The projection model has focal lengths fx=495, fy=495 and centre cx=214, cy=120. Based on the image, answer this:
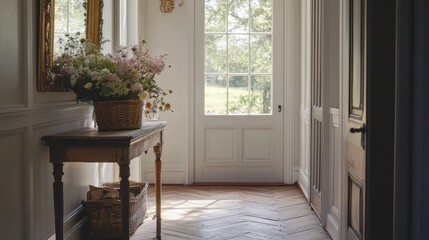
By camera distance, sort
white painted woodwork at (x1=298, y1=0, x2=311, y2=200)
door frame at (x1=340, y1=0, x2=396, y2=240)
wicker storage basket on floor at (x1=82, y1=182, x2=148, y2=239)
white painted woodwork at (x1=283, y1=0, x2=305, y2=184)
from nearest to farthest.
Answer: door frame at (x1=340, y1=0, x2=396, y2=240) < wicker storage basket on floor at (x1=82, y1=182, x2=148, y2=239) < white painted woodwork at (x1=298, y1=0, x2=311, y2=200) < white painted woodwork at (x1=283, y1=0, x2=305, y2=184)

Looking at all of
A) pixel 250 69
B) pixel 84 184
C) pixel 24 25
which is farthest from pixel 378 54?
pixel 250 69

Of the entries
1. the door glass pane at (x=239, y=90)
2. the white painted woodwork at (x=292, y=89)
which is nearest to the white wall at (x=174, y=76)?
the door glass pane at (x=239, y=90)

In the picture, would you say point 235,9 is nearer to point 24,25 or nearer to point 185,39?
point 185,39

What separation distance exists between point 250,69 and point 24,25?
348cm

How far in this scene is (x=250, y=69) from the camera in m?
5.64

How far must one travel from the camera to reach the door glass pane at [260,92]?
18.5 feet

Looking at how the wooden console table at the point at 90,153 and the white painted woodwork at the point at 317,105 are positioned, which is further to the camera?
the white painted woodwork at the point at 317,105

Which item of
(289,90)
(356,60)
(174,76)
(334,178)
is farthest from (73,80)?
(289,90)

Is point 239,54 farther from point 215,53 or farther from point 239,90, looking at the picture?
point 239,90

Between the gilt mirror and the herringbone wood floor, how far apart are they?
1456 mm

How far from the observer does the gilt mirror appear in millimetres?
2664

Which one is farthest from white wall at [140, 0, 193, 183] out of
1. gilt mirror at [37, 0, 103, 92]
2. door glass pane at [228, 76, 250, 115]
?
gilt mirror at [37, 0, 103, 92]

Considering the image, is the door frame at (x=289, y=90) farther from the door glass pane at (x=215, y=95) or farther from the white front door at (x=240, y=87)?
the door glass pane at (x=215, y=95)

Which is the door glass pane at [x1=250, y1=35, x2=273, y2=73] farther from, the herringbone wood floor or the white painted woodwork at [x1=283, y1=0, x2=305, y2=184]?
the herringbone wood floor
